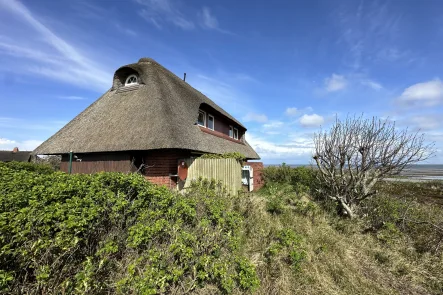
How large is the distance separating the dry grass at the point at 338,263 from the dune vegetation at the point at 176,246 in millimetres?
21

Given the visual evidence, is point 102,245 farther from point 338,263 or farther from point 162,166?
point 162,166

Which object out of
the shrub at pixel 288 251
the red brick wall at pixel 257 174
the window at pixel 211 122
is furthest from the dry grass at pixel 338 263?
the window at pixel 211 122

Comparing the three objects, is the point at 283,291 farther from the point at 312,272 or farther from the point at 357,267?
the point at 357,267

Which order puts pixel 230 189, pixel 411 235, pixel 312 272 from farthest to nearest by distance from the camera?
pixel 230 189
pixel 411 235
pixel 312 272

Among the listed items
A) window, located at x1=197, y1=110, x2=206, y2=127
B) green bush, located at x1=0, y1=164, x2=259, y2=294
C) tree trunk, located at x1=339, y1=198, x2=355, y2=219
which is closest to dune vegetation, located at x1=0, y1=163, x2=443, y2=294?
green bush, located at x1=0, y1=164, x2=259, y2=294

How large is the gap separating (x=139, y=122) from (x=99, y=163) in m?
2.91

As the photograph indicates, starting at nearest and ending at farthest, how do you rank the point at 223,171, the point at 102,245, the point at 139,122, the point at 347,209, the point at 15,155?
the point at 102,245
the point at 347,209
the point at 223,171
the point at 139,122
the point at 15,155

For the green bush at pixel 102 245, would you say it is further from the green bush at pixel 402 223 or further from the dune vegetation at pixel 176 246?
the green bush at pixel 402 223

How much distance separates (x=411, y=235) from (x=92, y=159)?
12835 millimetres

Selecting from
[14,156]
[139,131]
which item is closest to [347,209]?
[139,131]

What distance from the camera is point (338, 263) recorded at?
14.6 ft

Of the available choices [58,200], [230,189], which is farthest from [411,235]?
[58,200]

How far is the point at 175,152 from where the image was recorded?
388 inches

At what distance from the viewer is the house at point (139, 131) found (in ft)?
31.3
